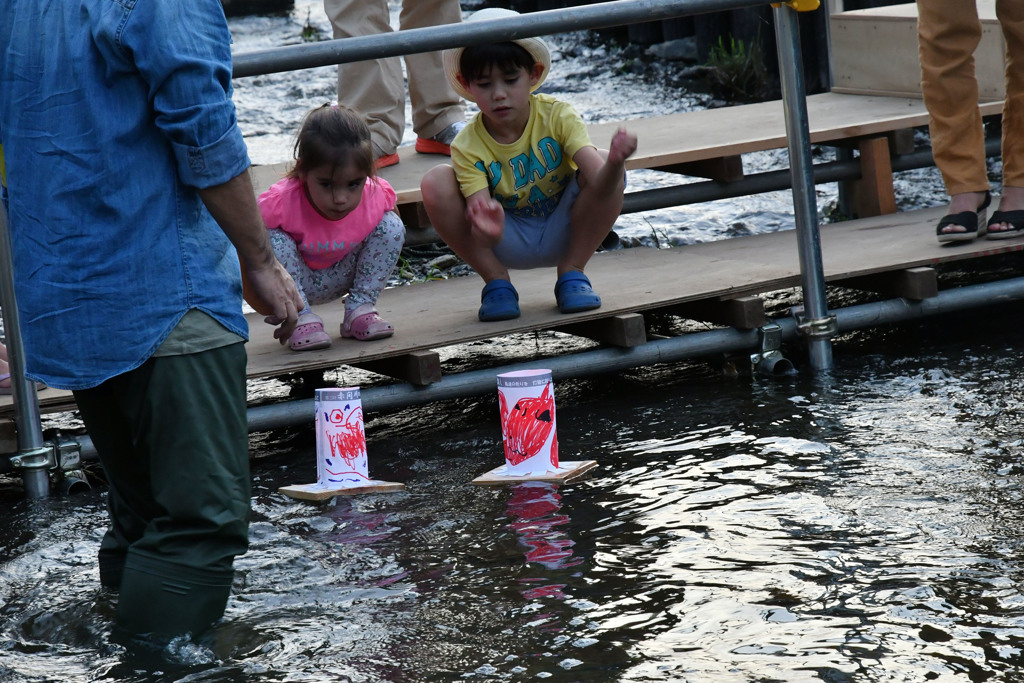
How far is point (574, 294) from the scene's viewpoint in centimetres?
429

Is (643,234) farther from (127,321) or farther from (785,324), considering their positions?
(127,321)

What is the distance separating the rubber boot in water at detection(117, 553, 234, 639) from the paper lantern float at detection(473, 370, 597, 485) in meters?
1.18

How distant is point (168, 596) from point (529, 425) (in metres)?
1.34

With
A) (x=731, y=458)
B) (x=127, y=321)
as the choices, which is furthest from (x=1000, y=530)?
(x=127, y=321)

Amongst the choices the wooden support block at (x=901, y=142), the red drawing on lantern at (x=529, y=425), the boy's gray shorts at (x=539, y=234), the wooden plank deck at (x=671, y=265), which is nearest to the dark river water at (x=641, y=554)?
the red drawing on lantern at (x=529, y=425)

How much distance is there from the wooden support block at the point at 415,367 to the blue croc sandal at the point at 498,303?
0.30m

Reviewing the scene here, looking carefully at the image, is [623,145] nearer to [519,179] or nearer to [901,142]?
[519,179]

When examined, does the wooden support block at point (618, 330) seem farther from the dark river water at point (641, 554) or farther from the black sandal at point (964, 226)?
the black sandal at point (964, 226)

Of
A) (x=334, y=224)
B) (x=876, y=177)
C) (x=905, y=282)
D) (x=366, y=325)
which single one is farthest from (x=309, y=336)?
(x=876, y=177)

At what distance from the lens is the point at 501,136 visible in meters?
4.32

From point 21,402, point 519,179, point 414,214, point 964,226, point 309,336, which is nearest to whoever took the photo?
point 21,402

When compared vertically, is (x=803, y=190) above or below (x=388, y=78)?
below

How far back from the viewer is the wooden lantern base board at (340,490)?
3518 millimetres

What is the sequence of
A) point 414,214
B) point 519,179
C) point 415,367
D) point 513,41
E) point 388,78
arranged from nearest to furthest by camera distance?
point 415,367 → point 513,41 → point 519,179 → point 414,214 → point 388,78
